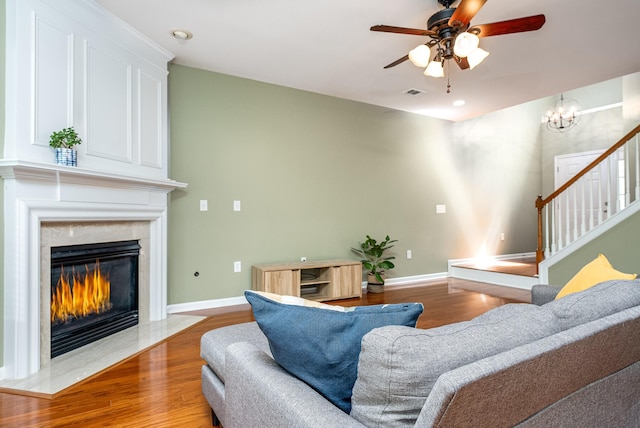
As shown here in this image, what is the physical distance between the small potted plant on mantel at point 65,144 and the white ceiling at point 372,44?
109cm

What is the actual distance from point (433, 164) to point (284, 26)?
356cm

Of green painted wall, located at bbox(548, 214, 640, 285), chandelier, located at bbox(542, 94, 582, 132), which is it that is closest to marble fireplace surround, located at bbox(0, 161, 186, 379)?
green painted wall, located at bbox(548, 214, 640, 285)

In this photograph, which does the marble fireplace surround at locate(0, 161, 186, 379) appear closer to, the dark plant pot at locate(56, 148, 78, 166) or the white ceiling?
the dark plant pot at locate(56, 148, 78, 166)

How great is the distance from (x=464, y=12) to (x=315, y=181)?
9.05 feet

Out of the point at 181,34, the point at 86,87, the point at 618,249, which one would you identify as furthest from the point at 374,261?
the point at 86,87

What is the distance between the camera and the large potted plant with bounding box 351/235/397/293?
4758 mm

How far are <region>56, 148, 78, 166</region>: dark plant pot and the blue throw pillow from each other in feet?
7.28

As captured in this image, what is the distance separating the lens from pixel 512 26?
7.88 feet

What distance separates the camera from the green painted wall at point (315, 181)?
3.86m

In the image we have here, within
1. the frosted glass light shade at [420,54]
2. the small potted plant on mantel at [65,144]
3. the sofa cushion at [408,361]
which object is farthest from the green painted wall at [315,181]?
the sofa cushion at [408,361]

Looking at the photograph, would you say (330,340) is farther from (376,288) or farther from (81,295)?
(376,288)

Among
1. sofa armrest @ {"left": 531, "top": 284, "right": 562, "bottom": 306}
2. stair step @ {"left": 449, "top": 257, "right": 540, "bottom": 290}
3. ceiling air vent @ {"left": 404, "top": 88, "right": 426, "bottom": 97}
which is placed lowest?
stair step @ {"left": 449, "top": 257, "right": 540, "bottom": 290}

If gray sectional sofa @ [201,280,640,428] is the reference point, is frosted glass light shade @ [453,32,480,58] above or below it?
above

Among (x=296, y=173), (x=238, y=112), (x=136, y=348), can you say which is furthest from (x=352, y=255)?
(x=136, y=348)
